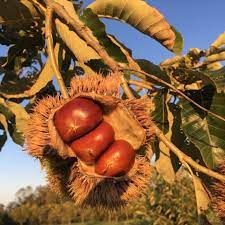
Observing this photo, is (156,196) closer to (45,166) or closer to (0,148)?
(0,148)

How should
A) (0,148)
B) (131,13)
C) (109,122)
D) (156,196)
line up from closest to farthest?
(109,122) < (131,13) < (0,148) < (156,196)

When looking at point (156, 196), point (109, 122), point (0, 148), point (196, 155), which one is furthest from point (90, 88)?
point (156, 196)

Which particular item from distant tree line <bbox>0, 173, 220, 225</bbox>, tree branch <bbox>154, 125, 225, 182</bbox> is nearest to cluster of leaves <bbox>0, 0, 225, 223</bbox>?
tree branch <bbox>154, 125, 225, 182</bbox>

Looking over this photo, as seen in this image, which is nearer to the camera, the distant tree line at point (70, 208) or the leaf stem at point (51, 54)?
the leaf stem at point (51, 54)

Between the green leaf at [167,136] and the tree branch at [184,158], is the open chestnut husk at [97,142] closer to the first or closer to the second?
the tree branch at [184,158]

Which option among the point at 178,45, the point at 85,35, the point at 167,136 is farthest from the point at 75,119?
the point at 178,45

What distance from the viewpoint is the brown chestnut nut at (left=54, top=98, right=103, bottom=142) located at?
4.26 feet

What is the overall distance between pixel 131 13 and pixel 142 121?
61cm

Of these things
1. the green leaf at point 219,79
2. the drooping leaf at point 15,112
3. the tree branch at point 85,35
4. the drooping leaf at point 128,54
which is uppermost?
the green leaf at point 219,79

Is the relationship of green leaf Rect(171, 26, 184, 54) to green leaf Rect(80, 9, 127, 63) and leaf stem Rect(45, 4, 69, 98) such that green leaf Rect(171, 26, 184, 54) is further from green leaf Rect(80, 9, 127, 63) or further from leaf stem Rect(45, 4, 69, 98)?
leaf stem Rect(45, 4, 69, 98)

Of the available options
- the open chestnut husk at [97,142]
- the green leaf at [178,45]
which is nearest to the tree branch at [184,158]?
the open chestnut husk at [97,142]

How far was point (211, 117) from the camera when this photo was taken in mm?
1671

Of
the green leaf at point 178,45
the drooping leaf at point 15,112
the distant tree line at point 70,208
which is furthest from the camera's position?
the distant tree line at point 70,208

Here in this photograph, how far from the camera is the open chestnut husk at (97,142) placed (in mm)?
1333
